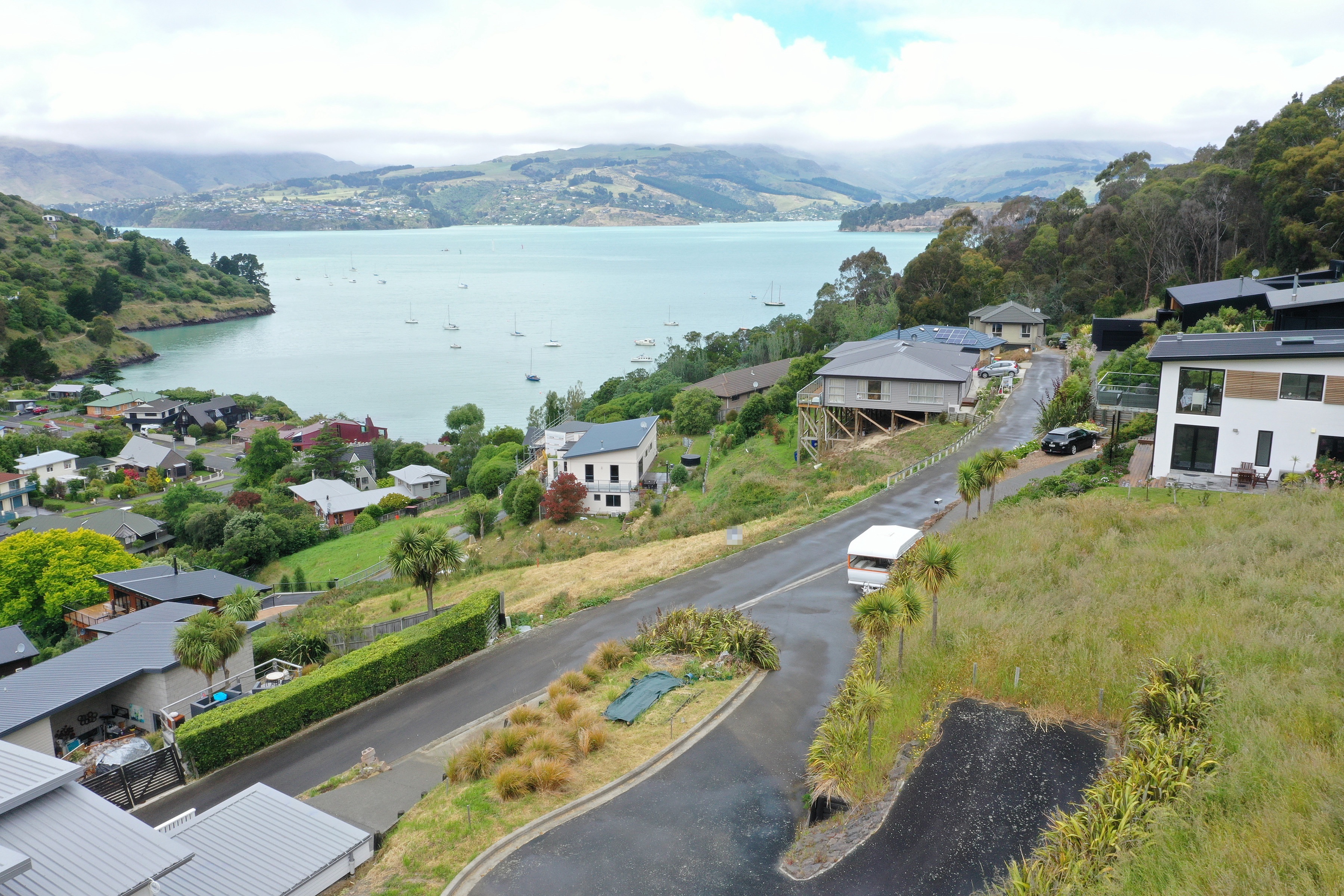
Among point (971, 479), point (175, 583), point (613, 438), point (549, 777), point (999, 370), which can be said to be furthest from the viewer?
point (999, 370)

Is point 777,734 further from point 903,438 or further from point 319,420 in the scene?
point 319,420

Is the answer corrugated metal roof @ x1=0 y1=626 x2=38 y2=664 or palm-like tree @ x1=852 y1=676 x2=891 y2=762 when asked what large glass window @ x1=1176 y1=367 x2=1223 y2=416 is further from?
corrugated metal roof @ x1=0 y1=626 x2=38 y2=664

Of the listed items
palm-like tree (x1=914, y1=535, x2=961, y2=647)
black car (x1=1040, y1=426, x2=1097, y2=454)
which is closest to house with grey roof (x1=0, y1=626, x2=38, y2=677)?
palm-like tree (x1=914, y1=535, x2=961, y2=647)

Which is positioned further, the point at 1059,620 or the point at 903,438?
the point at 903,438

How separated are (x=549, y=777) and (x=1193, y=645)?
9.87 meters

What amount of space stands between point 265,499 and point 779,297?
11790 centimetres

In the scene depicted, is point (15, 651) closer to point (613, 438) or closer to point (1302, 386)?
point (613, 438)

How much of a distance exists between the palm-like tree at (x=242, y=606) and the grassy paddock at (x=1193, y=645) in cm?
2035

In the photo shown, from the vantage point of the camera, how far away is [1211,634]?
12242mm

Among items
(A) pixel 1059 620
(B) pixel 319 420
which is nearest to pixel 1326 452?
(A) pixel 1059 620

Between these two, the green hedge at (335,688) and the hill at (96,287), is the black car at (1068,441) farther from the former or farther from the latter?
the hill at (96,287)

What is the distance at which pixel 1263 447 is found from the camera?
21531 millimetres

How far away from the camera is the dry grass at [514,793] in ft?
35.3

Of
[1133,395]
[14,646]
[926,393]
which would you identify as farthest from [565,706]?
[926,393]
